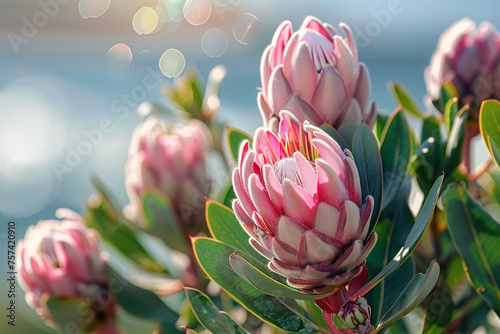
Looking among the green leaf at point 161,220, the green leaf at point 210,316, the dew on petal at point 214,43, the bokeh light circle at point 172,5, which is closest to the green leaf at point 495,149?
the green leaf at point 210,316

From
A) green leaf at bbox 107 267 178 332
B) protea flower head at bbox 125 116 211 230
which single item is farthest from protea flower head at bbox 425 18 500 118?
green leaf at bbox 107 267 178 332

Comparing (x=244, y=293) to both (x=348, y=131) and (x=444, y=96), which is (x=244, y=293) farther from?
(x=444, y=96)

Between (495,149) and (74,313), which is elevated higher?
(495,149)

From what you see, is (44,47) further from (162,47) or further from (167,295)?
(167,295)

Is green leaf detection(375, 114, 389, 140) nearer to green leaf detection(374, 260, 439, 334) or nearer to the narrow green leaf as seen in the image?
the narrow green leaf

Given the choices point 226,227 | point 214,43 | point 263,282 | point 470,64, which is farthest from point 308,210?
point 214,43

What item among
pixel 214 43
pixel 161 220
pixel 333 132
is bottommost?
pixel 214 43
